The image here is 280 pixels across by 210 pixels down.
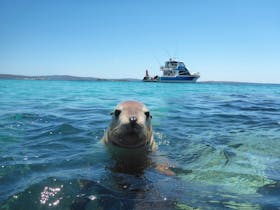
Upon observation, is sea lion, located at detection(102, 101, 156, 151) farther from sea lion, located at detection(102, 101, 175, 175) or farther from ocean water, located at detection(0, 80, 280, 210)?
ocean water, located at detection(0, 80, 280, 210)

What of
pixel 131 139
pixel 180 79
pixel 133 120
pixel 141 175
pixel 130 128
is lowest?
pixel 180 79

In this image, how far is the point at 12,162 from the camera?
5.27 m

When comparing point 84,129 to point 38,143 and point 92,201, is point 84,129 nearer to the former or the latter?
point 38,143

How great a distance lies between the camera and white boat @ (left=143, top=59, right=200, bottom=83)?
264 ft

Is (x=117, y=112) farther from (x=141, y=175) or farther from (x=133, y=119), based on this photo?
(x=141, y=175)

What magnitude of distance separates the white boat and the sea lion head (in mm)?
75234

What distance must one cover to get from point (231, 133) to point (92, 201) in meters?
5.92

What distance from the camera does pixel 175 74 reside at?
83.2 metres

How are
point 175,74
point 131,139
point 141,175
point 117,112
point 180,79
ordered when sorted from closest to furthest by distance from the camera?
point 141,175 < point 131,139 < point 117,112 < point 180,79 < point 175,74

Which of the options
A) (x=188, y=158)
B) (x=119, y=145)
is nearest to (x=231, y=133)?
(x=188, y=158)

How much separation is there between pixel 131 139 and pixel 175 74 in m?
79.1

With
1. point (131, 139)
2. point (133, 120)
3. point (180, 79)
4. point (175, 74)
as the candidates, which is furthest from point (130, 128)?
point (175, 74)

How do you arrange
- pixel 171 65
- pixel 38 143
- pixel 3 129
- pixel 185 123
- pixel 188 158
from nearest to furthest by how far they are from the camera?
1. pixel 188 158
2. pixel 38 143
3. pixel 3 129
4. pixel 185 123
5. pixel 171 65

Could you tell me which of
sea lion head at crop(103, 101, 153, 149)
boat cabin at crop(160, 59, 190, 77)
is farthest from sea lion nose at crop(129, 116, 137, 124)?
boat cabin at crop(160, 59, 190, 77)
